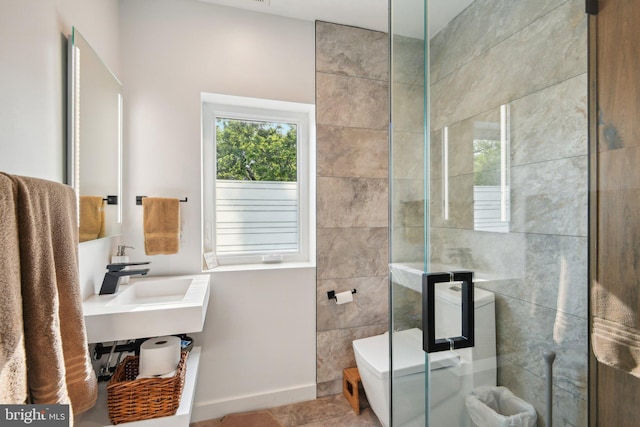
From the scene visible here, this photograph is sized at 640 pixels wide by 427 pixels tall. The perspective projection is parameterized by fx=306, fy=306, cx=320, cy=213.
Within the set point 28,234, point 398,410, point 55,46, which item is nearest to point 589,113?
point 398,410

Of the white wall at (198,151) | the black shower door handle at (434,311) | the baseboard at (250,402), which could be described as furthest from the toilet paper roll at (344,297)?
the black shower door handle at (434,311)

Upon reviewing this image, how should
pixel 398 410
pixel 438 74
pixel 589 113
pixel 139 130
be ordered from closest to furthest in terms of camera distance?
pixel 589 113
pixel 438 74
pixel 398 410
pixel 139 130

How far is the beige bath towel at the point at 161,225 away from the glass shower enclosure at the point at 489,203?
4.48ft

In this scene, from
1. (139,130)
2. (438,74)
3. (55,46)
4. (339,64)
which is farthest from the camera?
(339,64)

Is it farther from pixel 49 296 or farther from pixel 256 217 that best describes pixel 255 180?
pixel 49 296

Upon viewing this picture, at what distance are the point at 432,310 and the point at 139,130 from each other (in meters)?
1.85

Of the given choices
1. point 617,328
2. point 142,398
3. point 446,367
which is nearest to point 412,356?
point 446,367

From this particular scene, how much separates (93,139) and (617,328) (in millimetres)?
1846

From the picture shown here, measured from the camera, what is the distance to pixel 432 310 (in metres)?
0.76

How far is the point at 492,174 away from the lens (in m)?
0.72

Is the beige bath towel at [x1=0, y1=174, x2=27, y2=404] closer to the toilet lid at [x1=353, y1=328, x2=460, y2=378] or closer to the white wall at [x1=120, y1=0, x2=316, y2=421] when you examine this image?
the toilet lid at [x1=353, y1=328, x2=460, y2=378]

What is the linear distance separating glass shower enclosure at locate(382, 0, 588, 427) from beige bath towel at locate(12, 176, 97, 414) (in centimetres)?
90

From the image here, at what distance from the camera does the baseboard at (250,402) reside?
1.88 metres

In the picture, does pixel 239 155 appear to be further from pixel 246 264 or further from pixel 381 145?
pixel 381 145
